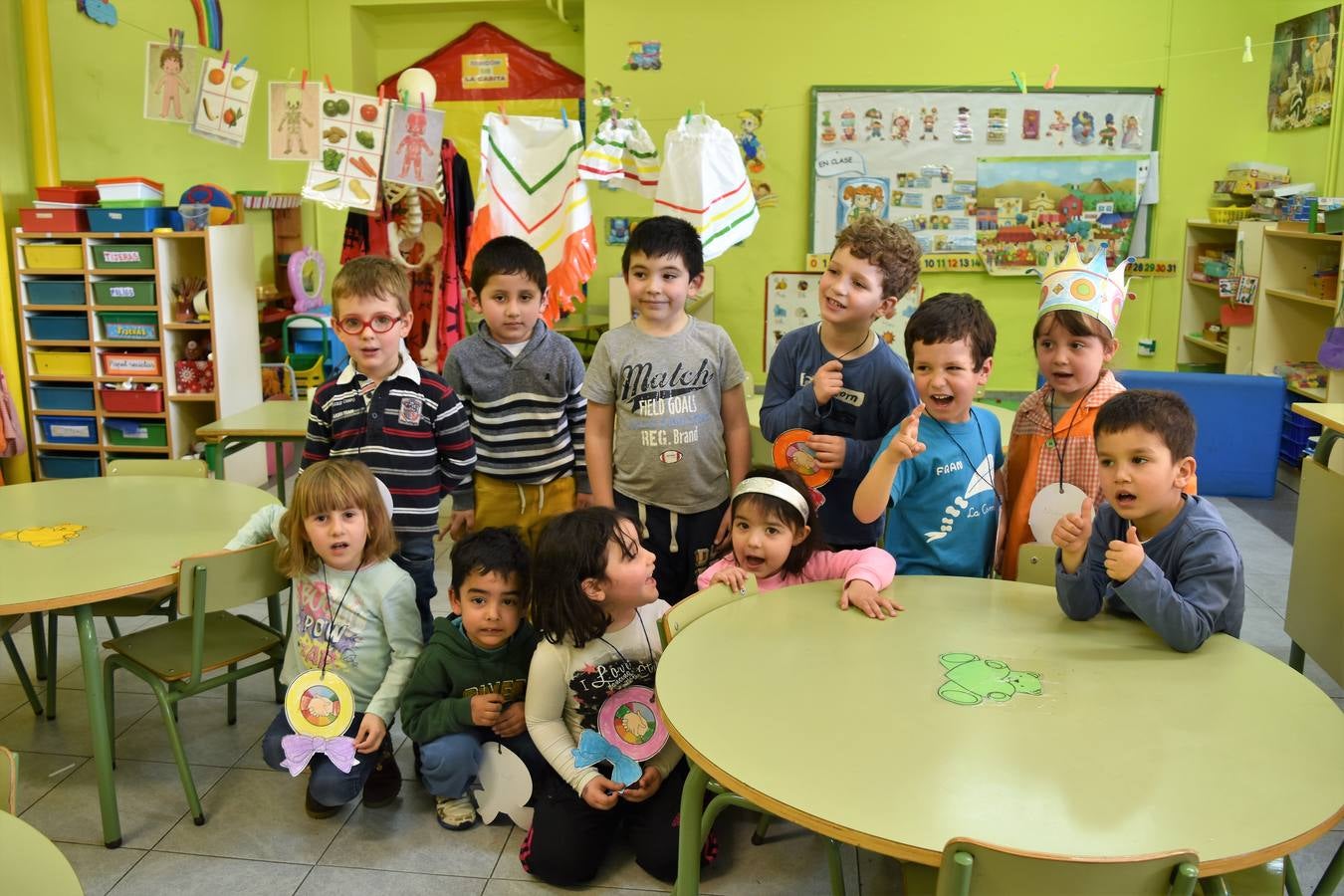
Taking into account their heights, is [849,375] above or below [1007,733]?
above

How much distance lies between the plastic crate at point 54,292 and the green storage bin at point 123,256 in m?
0.15

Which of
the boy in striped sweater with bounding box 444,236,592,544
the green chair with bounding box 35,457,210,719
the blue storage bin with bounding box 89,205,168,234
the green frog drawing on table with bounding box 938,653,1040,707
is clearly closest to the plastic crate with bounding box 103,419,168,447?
the blue storage bin with bounding box 89,205,168,234

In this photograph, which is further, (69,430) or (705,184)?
(69,430)

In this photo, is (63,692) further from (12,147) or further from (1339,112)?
(1339,112)

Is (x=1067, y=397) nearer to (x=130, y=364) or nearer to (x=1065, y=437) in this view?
(x=1065, y=437)

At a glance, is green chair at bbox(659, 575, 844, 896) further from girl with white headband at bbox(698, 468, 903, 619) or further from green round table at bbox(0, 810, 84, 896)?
green round table at bbox(0, 810, 84, 896)

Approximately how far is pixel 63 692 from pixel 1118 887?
290 centimetres

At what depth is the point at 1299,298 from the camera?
5.26 m

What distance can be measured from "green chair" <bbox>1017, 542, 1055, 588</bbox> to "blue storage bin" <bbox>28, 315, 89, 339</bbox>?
4.42 meters

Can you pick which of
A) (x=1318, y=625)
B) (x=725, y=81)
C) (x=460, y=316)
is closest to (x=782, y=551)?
(x=1318, y=625)

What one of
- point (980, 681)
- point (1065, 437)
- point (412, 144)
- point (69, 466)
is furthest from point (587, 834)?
point (69, 466)

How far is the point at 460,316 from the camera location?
4.90 m

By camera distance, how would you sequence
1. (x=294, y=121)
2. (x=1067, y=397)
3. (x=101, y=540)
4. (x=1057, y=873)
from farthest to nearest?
(x=294, y=121), (x=101, y=540), (x=1067, y=397), (x=1057, y=873)

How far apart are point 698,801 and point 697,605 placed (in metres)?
0.38
